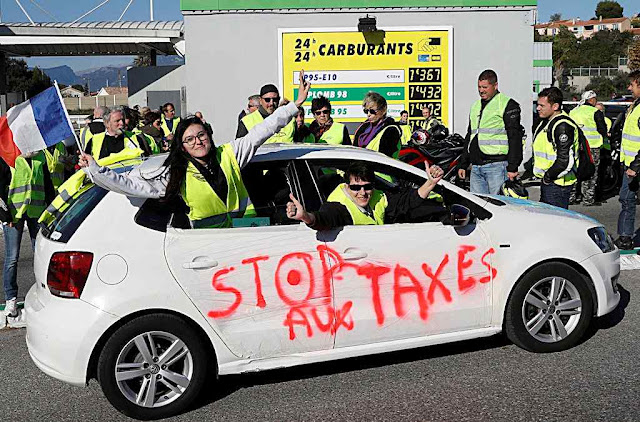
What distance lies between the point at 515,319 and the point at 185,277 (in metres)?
2.31

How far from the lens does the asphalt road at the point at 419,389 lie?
4.63 meters

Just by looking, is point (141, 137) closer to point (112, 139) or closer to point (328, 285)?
point (112, 139)

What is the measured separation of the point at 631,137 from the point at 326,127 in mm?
3341

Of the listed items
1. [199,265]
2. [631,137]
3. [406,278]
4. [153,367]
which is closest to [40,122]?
[199,265]

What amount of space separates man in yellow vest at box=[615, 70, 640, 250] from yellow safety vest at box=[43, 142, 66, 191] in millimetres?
5808

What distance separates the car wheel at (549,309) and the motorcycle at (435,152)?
24.6 feet

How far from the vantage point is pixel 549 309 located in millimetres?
5410

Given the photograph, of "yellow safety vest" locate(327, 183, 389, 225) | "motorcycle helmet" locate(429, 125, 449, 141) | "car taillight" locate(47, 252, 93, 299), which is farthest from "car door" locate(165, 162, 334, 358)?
"motorcycle helmet" locate(429, 125, 449, 141)

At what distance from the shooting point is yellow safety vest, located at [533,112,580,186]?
7.64 meters

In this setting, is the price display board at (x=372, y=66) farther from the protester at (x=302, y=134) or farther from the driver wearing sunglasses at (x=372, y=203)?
the driver wearing sunglasses at (x=372, y=203)

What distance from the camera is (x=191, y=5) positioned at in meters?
14.6

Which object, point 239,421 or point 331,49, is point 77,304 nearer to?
point 239,421

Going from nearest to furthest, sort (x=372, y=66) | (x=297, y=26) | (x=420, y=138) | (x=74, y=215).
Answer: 1. (x=74, y=215)
2. (x=420, y=138)
3. (x=297, y=26)
4. (x=372, y=66)

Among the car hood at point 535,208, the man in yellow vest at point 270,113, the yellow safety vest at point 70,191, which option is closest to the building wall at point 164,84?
the man in yellow vest at point 270,113
